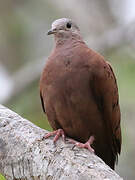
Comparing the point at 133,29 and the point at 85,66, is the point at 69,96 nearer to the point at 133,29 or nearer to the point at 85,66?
the point at 85,66

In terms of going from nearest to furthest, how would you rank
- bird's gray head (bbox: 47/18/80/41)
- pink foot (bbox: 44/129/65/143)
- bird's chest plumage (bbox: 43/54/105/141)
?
pink foot (bbox: 44/129/65/143)
bird's chest plumage (bbox: 43/54/105/141)
bird's gray head (bbox: 47/18/80/41)

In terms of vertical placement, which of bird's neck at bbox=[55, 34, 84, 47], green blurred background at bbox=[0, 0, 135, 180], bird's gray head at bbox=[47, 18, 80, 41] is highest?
bird's gray head at bbox=[47, 18, 80, 41]

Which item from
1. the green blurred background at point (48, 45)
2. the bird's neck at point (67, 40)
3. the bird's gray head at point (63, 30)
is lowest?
the green blurred background at point (48, 45)

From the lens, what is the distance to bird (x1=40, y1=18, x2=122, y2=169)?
16.2ft

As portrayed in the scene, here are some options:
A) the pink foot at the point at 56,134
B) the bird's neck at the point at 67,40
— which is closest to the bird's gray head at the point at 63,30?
the bird's neck at the point at 67,40

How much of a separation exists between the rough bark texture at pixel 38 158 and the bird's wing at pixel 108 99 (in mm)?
891

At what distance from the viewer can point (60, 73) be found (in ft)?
16.4

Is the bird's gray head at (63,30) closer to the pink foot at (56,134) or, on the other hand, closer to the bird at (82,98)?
the bird at (82,98)

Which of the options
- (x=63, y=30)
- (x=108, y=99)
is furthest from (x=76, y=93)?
(x=63, y=30)

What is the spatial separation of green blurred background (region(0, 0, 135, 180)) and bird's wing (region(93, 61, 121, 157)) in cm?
200

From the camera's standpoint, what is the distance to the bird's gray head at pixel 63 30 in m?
5.71

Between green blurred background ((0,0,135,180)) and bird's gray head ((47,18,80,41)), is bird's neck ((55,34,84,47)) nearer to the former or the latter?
bird's gray head ((47,18,80,41))

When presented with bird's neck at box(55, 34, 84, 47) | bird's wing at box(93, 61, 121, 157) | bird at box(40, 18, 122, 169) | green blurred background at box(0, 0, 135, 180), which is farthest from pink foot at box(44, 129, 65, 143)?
green blurred background at box(0, 0, 135, 180)

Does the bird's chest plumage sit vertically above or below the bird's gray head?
below
